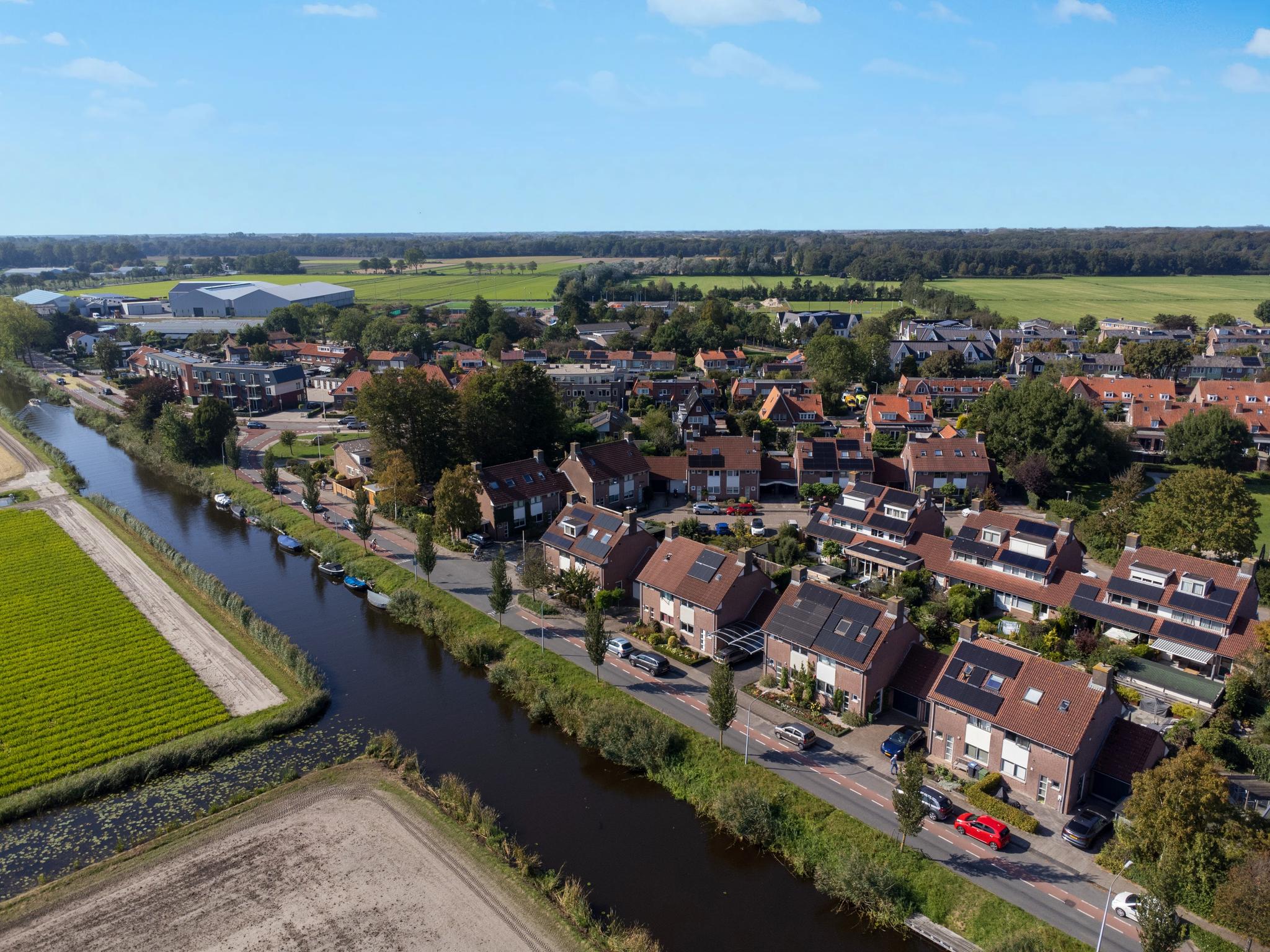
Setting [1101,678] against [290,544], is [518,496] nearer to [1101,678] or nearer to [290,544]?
[290,544]

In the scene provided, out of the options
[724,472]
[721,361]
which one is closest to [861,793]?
[724,472]

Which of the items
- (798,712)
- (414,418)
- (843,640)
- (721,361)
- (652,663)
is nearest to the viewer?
(843,640)

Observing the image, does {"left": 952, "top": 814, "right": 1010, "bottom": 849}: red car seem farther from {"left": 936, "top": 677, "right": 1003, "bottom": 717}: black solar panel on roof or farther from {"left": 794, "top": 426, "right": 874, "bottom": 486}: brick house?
{"left": 794, "top": 426, "right": 874, "bottom": 486}: brick house

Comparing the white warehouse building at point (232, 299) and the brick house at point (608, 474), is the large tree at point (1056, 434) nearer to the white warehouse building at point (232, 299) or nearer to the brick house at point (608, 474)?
the brick house at point (608, 474)

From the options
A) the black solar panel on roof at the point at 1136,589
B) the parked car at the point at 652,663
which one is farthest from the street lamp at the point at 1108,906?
the parked car at the point at 652,663

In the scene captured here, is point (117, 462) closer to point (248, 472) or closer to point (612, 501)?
point (248, 472)
